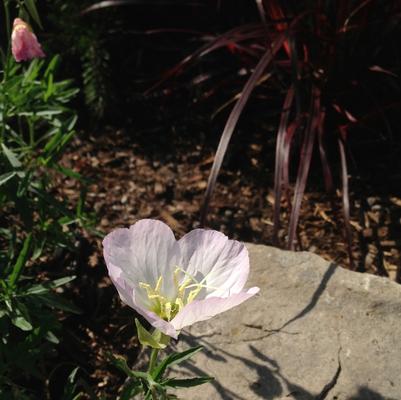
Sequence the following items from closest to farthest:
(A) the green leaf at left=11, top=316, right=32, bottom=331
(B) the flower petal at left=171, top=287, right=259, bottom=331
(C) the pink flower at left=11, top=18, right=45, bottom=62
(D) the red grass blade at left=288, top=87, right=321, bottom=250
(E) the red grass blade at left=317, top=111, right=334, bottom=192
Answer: (B) the flower petal at left=171, top=287, right=259, bottom=331, (A) the green leaf at left=11, top=316, right=32, bottom=331, (C) the pink flower at left=11, top=18, right=45, bottom=62, (D) the red grass blade at left=288, top=87, right=321, bottom=250, (E) the red grass blade at left=317, top=111, right=334, bottom=192

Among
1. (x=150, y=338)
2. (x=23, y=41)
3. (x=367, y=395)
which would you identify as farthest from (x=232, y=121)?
(x=150, y=338)

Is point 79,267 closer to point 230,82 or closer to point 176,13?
point 230,82

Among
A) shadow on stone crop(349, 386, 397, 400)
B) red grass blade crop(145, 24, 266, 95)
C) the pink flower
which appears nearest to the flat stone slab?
shadow on stone crop(349, 386, 397, 400)

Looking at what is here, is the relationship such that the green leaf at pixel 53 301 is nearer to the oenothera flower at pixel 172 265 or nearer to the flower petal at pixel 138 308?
the oenothera flower at pixel 172 265

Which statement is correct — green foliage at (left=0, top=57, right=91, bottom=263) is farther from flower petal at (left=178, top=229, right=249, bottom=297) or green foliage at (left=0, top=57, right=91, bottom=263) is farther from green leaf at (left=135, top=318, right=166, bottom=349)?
green leaf at (left=135, top=318, right=166, bottom=349)

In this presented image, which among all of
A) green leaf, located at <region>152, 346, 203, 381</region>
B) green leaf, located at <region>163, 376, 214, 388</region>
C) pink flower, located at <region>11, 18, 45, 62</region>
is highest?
pink flower, located at <region>11, 18, 45, 62</region>

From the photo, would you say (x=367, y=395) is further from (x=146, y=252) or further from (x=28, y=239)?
(x=28, y=239)
